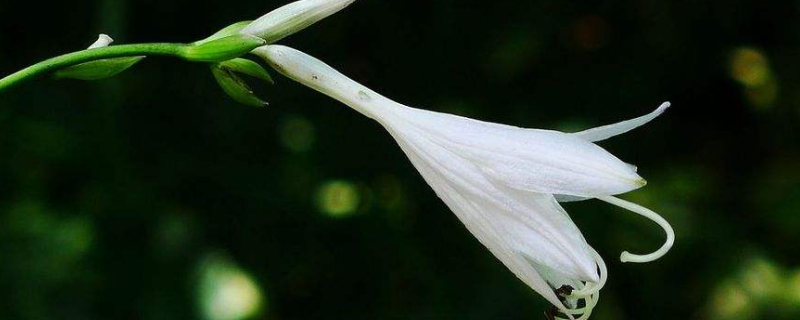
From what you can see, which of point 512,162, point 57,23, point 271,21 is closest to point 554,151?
point 512,162

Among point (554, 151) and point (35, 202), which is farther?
point (35, 202)

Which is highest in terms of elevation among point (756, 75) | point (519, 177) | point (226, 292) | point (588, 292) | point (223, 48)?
point (223, 48)

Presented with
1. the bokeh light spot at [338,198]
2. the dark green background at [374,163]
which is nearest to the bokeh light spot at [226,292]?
the dark green background at [374,163]

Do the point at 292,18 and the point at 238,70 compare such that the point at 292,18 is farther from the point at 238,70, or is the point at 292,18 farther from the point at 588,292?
the point at 588,292

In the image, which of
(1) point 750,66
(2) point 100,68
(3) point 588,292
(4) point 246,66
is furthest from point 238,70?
(1) point 750,66

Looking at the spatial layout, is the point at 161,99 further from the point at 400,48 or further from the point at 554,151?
the point at 554,151

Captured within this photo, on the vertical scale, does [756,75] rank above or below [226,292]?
above

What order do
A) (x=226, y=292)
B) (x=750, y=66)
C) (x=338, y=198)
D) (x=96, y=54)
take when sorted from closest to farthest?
(x=96, y=54)
(x=226, y=292)
(x=338, y=198)
(x=750, y=66)

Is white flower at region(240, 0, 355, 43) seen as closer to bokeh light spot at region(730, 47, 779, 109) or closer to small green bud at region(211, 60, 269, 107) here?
small green bud at region(211, 60, 269, 107)
